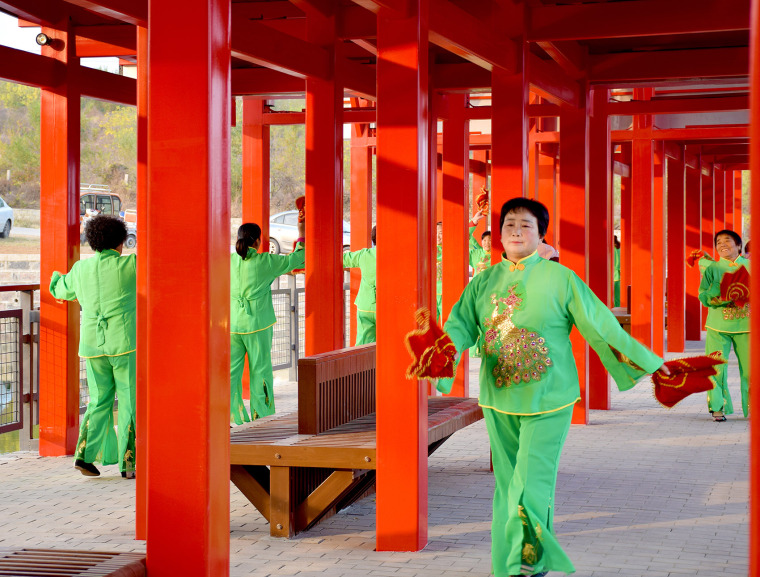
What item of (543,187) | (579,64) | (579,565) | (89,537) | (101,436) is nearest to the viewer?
(579,565)

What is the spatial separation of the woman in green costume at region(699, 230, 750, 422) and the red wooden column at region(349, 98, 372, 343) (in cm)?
533

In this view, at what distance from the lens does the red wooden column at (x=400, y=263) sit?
16.8ft

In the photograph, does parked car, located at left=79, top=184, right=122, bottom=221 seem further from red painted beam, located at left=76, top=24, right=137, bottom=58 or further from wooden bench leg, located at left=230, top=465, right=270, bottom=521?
wooden bench leg, located at left=230, top=465, right=270, bottom=521

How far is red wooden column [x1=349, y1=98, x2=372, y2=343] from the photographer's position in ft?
45.5

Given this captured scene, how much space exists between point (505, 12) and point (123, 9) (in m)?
3.14

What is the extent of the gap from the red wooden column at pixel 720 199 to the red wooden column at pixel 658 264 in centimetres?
530

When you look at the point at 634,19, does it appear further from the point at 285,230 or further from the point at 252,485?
the point at 285,230

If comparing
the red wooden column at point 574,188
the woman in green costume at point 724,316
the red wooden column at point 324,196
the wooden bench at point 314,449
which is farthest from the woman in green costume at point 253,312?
the woman in green costume at point 724,316

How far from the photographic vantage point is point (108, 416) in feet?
23.4

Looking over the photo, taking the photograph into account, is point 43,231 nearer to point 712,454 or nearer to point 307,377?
point 307,377

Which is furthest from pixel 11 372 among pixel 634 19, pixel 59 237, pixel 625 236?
pixel 625 236

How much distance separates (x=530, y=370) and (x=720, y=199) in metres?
18.4

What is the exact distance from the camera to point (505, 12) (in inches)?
284

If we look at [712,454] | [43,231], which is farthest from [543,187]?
[43,231]
